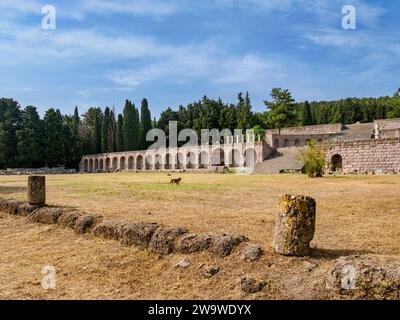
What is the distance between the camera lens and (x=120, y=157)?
62.3 meters

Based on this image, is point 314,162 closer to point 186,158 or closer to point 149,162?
point 186,158

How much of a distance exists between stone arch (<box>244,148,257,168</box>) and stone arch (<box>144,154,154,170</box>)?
19.1 m

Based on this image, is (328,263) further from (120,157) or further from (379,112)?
(379,112)

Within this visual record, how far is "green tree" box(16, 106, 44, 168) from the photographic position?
56938 mm

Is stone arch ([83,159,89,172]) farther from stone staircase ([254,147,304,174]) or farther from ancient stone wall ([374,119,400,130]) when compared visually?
ancient stone wall ([374,119,400,130])

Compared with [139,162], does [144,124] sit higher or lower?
higher

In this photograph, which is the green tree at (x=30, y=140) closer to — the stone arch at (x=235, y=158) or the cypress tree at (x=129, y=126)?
the cypress tree at (x=129, y=126)

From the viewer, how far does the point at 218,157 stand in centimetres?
4844

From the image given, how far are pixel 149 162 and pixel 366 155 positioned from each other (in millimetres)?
35212

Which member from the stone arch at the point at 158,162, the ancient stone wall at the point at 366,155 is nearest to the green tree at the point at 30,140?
the stone arch at the point at 158,162

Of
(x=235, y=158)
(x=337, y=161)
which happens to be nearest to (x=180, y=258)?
(x=337, y=161)

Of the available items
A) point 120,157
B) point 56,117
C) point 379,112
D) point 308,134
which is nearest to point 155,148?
point 120,157

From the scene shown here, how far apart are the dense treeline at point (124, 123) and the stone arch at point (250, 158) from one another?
38.4 feet

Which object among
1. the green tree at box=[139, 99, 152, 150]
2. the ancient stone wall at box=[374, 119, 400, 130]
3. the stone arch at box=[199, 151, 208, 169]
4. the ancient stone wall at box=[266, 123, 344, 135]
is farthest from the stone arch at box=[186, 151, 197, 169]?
the ancient stone wall at box=[374, 119, 400, 130]
